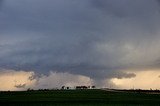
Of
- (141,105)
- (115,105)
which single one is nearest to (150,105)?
(141,105)

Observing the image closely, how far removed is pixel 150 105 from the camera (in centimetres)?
10269

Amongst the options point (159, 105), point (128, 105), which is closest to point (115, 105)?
point (128, 105)

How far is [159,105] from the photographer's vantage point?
10106cm

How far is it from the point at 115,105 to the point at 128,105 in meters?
3.28

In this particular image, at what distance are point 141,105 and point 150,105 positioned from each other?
2341 mm

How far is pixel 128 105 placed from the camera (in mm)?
101625

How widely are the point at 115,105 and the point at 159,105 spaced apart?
10652mm

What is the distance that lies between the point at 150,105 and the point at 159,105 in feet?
8.24

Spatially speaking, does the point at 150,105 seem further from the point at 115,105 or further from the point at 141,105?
the point at 115,105

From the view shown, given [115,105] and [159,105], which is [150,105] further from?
[115,105]

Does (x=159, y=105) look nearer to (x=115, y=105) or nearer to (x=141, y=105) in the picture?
(x=141, y=105)

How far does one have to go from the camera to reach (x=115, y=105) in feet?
331

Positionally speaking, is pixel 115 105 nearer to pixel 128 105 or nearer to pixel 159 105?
pixel 128 105
